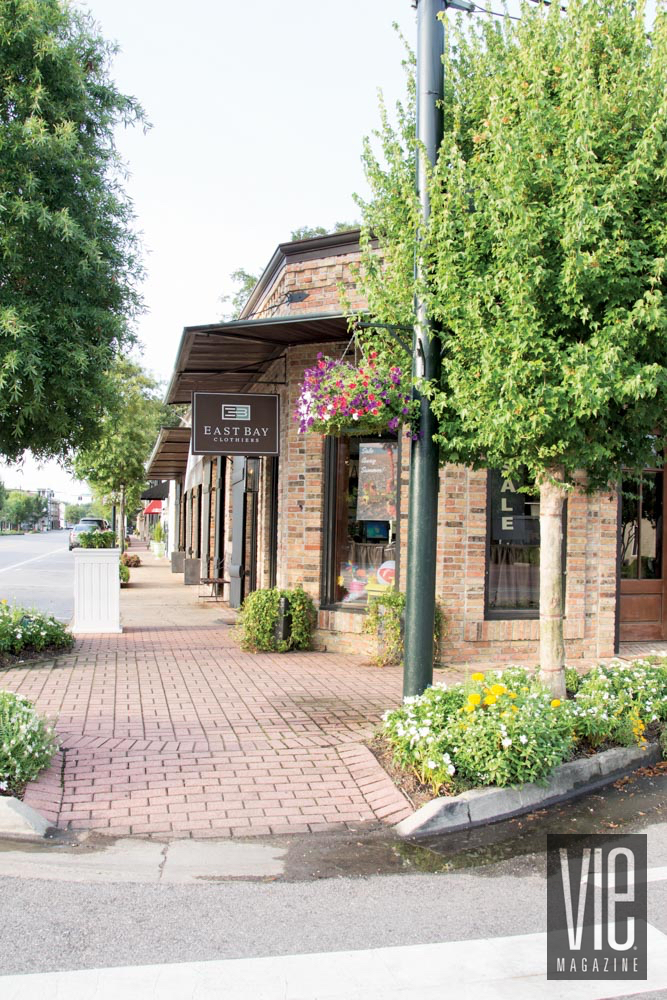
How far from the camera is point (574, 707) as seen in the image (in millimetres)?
5566

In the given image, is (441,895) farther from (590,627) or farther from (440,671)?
(590,627)

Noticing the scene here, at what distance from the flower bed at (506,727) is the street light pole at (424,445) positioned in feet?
1.18

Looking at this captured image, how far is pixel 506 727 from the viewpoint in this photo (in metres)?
4.91

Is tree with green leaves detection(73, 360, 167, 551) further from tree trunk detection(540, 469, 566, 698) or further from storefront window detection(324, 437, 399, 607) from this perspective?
tree trunk detection(540, 469, 566, 698)

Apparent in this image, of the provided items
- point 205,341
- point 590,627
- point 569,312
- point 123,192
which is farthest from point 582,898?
point 123,192

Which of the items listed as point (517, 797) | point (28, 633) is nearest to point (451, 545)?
point (517, 797)

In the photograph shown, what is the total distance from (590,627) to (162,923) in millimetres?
7210

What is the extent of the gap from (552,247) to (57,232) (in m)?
5.02

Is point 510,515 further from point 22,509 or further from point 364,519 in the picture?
point 22,509

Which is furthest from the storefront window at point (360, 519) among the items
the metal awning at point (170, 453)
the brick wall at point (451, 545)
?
the metal awning at point (170, 453)

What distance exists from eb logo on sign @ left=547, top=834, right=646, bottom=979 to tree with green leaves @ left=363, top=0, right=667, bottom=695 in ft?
5.21

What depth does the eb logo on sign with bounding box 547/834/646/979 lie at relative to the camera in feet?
10.5

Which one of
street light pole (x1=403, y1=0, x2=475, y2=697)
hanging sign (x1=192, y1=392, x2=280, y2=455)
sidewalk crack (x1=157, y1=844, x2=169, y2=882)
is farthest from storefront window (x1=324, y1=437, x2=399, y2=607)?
sidewalk crack (x1=157, y1=844, x2=169, y2=882)

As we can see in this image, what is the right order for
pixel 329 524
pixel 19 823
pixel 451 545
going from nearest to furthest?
pixel 19 823 → pixel 451 545 → pixel 329 524
